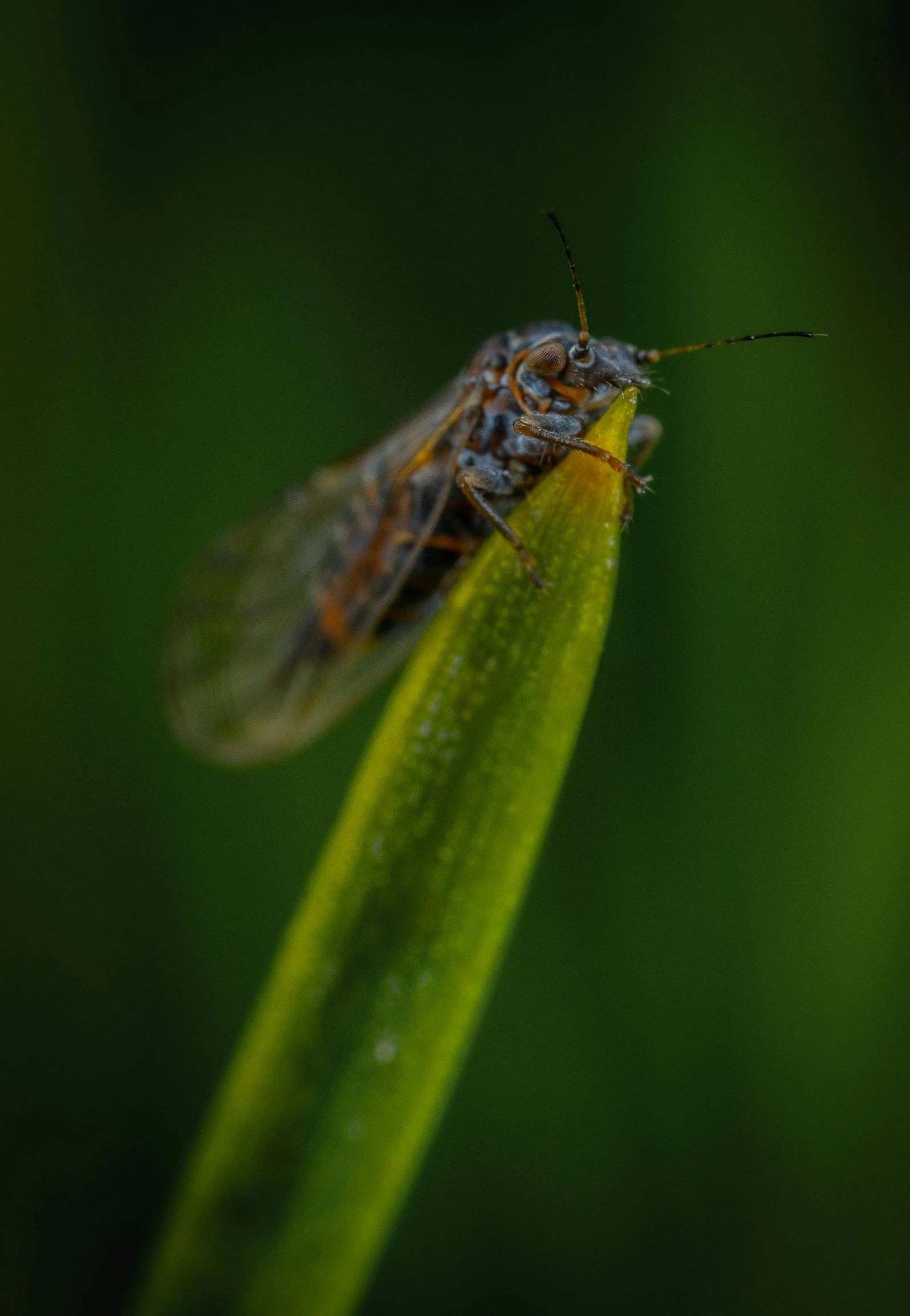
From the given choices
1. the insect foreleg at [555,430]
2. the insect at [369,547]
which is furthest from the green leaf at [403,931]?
the insect at [369,547]

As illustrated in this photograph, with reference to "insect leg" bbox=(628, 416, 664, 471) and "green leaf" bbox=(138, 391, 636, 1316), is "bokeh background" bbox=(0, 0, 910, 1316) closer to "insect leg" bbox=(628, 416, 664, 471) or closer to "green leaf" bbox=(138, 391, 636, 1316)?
"insect leg" bbox=(628, 416, 664, 471)

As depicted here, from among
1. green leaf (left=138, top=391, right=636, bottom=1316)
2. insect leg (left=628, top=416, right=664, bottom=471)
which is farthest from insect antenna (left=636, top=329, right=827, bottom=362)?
green leaf (left=138, top=391, right=636, bottom=1316)

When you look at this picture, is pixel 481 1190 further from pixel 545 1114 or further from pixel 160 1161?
pixel 160 1161

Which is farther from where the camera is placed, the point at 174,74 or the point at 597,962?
the point at 174,74

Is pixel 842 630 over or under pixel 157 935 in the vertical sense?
under

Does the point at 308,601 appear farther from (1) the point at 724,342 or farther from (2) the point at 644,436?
(1) the point at 724,342

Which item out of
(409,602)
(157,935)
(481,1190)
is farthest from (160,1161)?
(409,602)

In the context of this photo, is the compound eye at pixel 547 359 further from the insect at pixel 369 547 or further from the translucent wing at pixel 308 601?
the translucent wing at pixel 308 601
